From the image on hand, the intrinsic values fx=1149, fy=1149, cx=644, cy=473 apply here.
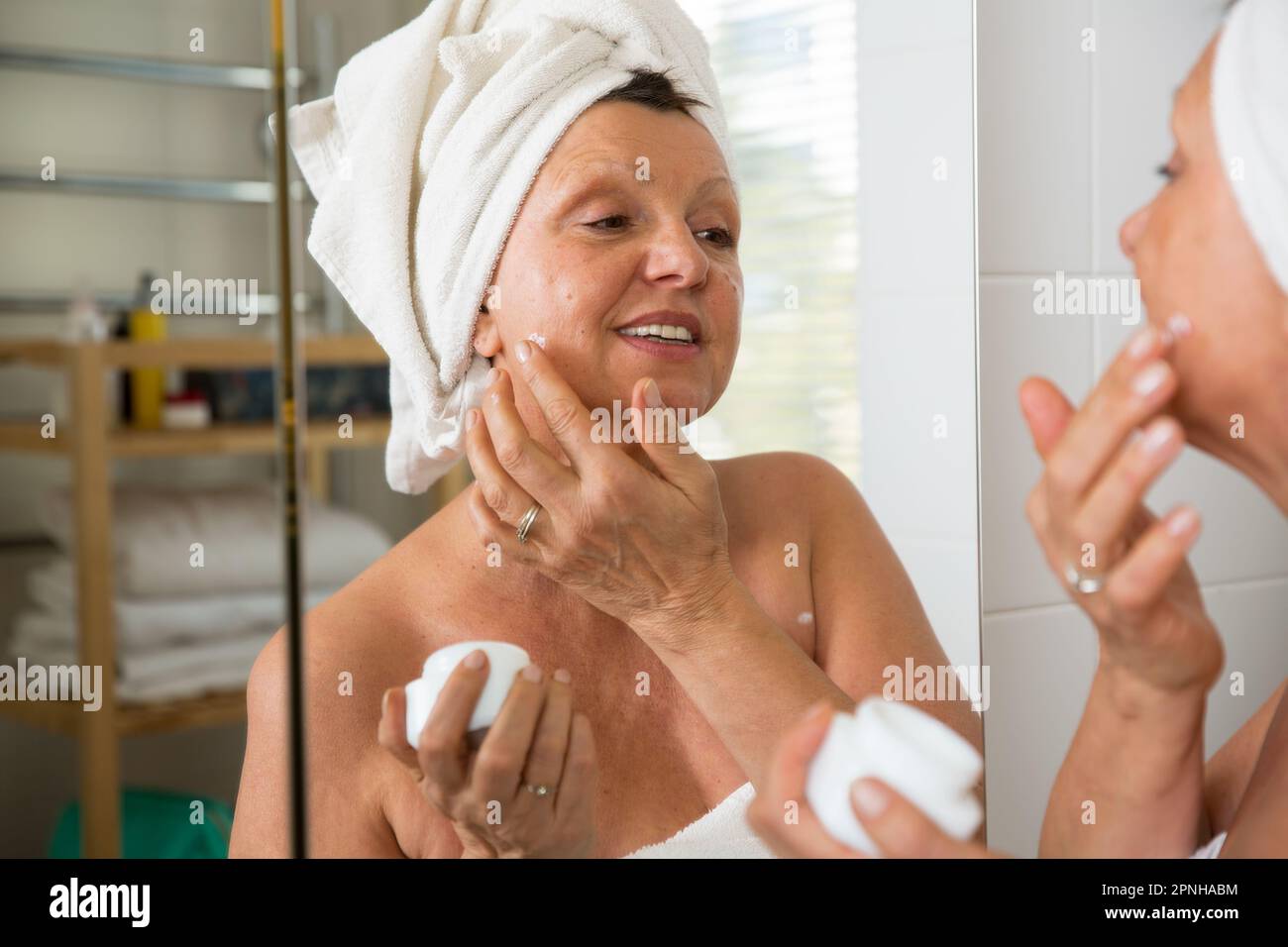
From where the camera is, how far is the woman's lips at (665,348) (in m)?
0.51

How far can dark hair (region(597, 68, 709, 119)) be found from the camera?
0.51m

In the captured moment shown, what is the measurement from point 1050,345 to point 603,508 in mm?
228

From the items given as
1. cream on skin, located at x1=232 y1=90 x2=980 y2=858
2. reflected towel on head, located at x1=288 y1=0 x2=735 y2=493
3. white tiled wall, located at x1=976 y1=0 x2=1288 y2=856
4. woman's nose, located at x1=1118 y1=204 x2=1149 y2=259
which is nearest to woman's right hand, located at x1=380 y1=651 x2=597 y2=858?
cream on skin, located at x1=232 y1=90 x2=980 y2=858

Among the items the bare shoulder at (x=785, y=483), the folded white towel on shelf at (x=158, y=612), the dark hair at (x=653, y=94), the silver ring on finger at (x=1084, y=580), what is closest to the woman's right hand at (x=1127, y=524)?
the silver ring on finger at (x=1084, y=580)

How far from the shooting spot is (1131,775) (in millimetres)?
489

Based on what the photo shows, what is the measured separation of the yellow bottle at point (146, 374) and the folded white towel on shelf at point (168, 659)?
0.35 feet

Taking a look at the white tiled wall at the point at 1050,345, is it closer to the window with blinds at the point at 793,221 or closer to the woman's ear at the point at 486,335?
the window with blinds at the point at 793,221

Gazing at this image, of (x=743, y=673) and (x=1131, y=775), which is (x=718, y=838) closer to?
(x=743, y=673)

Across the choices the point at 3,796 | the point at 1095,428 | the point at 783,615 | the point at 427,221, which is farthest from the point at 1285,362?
the point at 3,796

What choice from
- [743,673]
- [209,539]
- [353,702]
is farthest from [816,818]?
[209,539]

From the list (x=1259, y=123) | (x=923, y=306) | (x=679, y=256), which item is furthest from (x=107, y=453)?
(x=1259, y=123)

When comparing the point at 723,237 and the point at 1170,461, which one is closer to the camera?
the point at 1170,461

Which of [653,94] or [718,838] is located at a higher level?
[653,94]

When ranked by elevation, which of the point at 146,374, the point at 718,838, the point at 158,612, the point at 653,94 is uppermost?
the point at 653,94
